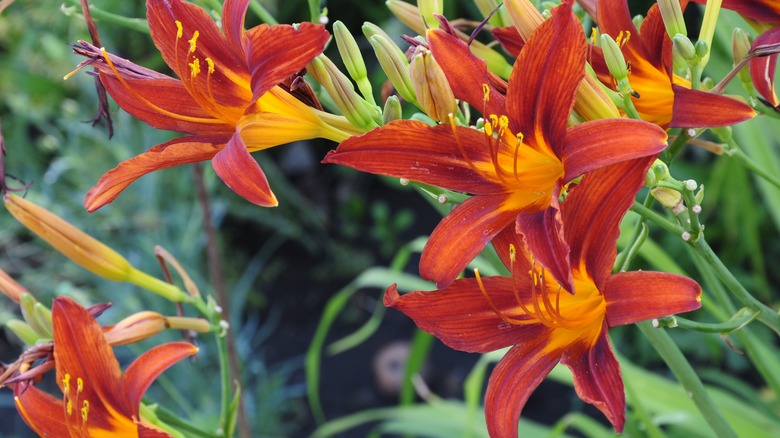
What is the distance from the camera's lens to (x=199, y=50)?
1.72 feet

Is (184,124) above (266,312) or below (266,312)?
above

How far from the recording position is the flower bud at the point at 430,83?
1.44 feet

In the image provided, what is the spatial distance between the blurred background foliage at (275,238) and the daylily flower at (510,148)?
97 cm

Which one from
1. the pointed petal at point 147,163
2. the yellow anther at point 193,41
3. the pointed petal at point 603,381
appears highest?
the yellow anther at point 193,41

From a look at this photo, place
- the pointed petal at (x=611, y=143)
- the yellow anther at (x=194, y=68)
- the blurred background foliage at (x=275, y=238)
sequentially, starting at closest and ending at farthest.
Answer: the pointed petal at (x=611, y=143)
the yellow anther at (x=194, y=68)
the blurred background foliage at (x=275, y=238)

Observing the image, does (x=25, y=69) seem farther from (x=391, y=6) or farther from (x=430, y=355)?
(x=391, y=6)

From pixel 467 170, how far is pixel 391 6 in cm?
19

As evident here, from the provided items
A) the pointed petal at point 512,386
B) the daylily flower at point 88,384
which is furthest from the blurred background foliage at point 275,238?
the pointed petal at point 512,386

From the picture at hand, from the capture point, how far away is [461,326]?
495mm

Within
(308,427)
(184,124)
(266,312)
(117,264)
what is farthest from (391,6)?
(266,312)

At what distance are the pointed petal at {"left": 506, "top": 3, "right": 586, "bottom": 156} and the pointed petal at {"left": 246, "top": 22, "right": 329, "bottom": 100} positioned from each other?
0.10 m

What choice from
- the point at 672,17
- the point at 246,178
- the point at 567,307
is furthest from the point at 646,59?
the point at 246,178

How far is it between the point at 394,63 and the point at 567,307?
0.18 metres

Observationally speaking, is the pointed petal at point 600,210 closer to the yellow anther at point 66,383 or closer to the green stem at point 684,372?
the green stem at point 684,372
